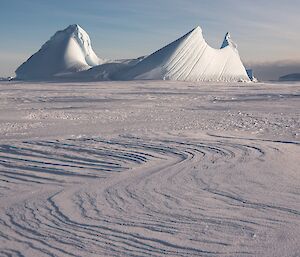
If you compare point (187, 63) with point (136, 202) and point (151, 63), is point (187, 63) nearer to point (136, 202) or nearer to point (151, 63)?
point (151, 63)

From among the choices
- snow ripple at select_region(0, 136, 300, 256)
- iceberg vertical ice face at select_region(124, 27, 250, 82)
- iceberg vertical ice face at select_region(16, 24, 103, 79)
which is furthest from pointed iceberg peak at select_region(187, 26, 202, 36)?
snow ripple at select_region(0, 136, 300, 256)

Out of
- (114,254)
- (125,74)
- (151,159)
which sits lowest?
(114,254)

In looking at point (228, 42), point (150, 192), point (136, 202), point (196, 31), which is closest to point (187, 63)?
point (196, 31)

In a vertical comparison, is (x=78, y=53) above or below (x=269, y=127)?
above

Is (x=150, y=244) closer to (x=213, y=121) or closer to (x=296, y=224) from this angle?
(x=296, y=224)

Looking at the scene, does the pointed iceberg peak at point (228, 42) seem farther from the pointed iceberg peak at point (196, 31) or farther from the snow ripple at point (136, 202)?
the snow ripple at point (136, 202)

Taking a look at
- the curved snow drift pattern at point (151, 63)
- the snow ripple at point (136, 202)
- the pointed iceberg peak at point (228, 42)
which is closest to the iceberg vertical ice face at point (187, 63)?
the curved snow drift pattern at point (151, 63)

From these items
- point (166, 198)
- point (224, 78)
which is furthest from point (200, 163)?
point (224, 78)
